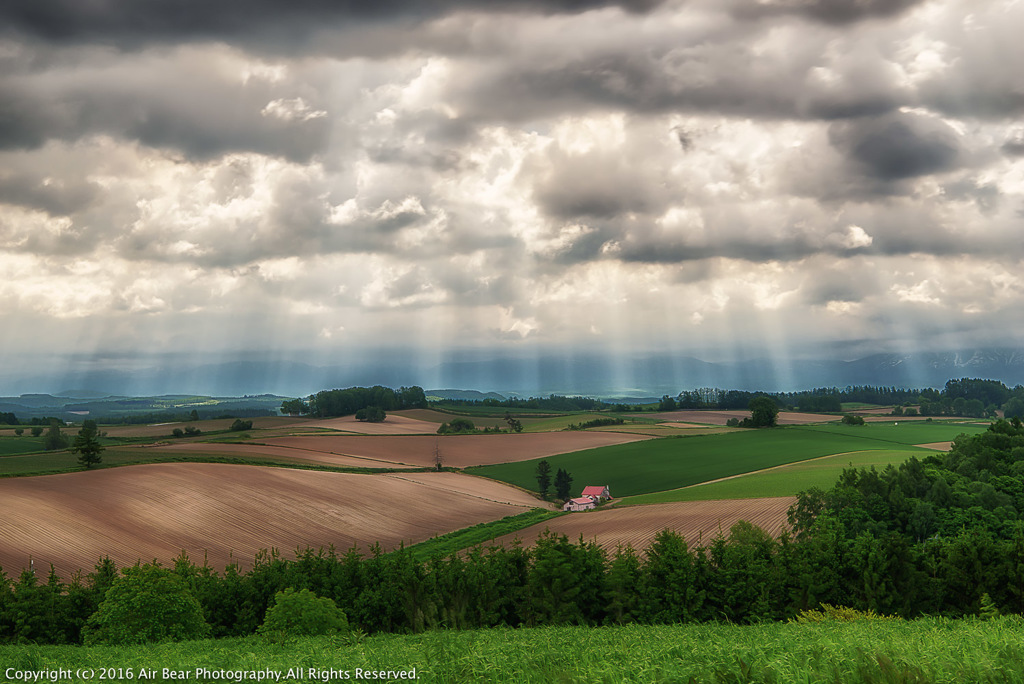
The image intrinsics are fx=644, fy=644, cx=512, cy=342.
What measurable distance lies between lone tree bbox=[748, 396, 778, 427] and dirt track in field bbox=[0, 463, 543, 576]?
80.4m

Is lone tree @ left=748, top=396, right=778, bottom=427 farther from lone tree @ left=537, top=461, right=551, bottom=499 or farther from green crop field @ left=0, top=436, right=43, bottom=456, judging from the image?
green crop field @ left=0, top=436, right=43, bottom=456

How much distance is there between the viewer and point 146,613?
25297mm

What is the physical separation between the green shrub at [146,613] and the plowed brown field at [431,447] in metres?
71.2

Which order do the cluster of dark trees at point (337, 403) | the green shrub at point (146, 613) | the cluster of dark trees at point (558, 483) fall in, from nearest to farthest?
the green shrub at point (146, 613), the cluster of dark trees at point (558, 483), the cluster of dark trees at point (337, 403)

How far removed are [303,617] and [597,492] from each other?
67028mm

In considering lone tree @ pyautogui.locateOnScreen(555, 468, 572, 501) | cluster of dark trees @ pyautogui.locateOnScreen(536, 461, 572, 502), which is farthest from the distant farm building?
cluster of dark trees @ pyautogui.locateOnScreen(536, 461, 572, 502)

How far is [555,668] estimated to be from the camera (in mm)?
8141

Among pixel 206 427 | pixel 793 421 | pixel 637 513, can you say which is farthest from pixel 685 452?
pixel 206 427

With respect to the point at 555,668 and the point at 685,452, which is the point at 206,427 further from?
the point at 555,668

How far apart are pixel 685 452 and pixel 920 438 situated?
47.8 meters

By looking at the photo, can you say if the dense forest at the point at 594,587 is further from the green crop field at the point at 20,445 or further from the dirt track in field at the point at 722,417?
the dirt track in field at the point at 722,417

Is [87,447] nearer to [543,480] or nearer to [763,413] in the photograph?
[543,480]

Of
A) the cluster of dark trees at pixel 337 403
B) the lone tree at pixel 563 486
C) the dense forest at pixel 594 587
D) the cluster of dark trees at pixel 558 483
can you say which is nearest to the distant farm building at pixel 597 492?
the lone tree at pixel 563 486

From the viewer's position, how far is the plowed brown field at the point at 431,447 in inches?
4092
